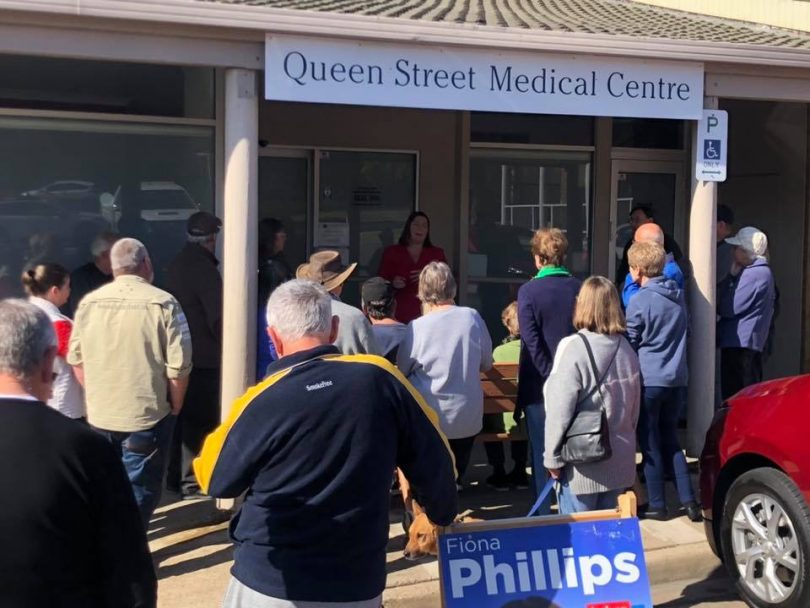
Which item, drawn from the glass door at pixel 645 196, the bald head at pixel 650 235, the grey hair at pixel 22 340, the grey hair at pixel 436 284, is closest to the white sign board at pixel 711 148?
the bald head at pixel 650 235

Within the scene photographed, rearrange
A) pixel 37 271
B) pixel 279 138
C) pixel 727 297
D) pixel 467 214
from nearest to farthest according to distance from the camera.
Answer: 1. pixel 37 271
2. pixel 727 297
3. pixel 279 138
4. pixel 467 214

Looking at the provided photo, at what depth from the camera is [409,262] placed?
27.1 ft

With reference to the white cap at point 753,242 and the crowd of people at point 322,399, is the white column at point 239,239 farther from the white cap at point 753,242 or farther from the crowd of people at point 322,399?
the white cap at point 753,242

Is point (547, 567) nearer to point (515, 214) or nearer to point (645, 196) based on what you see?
point (515, 214)

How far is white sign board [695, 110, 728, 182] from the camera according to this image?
24.2 feet

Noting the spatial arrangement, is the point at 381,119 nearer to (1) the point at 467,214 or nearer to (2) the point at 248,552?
(1) the point at 467,214

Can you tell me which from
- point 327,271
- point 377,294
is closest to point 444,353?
point 377,294

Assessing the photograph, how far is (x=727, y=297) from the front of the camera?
778 cm

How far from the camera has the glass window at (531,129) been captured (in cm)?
969

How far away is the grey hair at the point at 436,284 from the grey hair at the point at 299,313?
2.45 m

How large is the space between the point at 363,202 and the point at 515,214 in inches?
58.8

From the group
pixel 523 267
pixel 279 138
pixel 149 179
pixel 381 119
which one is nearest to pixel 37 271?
pixel 149 179

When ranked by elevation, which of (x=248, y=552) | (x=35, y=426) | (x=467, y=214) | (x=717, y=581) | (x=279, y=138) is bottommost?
(x=717, y=581)

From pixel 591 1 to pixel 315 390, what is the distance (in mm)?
8096
